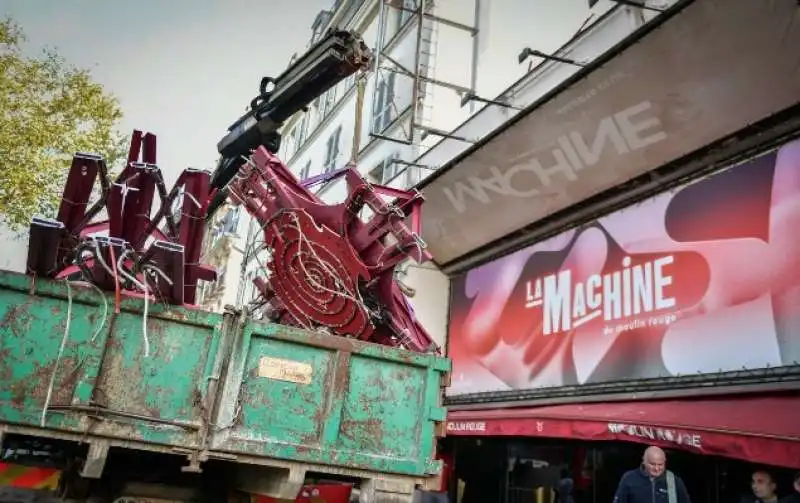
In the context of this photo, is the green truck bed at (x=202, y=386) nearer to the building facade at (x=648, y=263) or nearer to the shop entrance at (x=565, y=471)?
the building facade at (x=648, y=263)

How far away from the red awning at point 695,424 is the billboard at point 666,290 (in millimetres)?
623

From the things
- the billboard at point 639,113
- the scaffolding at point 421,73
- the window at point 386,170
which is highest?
the scaffolding at point 421,73

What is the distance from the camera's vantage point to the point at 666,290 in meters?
7.89

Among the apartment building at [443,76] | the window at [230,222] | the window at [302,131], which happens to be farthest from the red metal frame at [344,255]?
the window at [230,222]

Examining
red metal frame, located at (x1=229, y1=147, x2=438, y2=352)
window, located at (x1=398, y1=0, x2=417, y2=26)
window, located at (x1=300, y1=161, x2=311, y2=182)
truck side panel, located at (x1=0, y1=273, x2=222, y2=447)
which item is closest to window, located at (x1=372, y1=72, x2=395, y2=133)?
window, located at (x1=398, y1=0, x2=417, y2=26)

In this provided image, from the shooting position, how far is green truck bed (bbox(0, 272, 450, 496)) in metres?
3.87

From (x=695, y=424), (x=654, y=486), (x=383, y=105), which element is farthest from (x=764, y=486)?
(x=383, y=105)

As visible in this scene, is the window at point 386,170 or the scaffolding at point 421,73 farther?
the window at point 386,170

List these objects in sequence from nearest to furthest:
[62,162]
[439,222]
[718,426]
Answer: [718,426], [439,222], [62,162]

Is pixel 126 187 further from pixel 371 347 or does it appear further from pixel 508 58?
pixel 508 58

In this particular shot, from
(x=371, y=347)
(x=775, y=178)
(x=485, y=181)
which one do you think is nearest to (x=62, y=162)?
(x=485, y=181)

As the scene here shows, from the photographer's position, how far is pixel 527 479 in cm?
1023

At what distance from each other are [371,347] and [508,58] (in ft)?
30.8

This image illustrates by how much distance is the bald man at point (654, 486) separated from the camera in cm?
530
